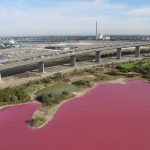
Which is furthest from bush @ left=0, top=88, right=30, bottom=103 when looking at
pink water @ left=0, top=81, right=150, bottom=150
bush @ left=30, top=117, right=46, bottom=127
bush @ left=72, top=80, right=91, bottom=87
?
bush @ left=72, top=80, right=91, bottom=87

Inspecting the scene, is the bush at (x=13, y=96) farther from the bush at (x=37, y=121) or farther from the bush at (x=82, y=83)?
the bush at (x=82, y=83)

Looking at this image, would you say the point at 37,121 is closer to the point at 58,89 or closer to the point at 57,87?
the point at 58,89

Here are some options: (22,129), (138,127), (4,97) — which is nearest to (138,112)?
(138,127)

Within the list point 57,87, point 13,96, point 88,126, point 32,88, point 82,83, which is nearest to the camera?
point 88,126

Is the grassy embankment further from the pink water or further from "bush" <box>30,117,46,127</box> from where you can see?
the pink water

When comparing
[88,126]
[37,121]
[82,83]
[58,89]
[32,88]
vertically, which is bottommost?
[88,126]

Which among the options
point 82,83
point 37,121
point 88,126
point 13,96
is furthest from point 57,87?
point 88,126

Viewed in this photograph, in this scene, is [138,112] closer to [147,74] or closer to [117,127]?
[117,127]

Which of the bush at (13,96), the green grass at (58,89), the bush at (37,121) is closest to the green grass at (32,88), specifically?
the green grass at (58,89)
